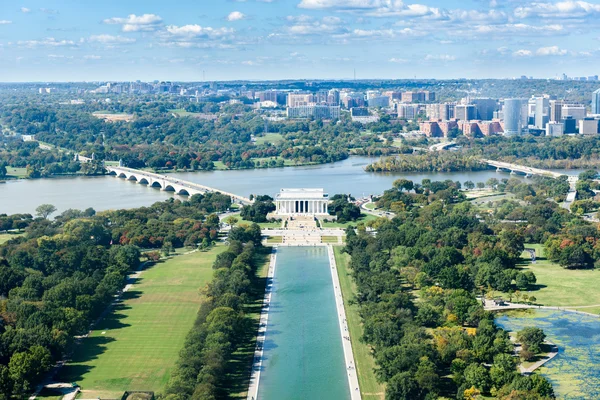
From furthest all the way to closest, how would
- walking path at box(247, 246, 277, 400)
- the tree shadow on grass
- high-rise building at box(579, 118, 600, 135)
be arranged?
high-rise building at box(579, 118, 600, 135) < the tree shadow on grass < walking path at box(247, 246, 277, 400)

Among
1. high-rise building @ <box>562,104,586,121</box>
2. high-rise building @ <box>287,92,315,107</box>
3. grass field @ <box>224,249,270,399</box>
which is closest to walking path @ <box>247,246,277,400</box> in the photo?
grass field @ <box>224,249,270,399</box>

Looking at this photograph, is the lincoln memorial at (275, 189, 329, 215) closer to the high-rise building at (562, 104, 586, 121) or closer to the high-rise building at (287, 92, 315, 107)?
the high-rise building at (562, 104, 586, 121)

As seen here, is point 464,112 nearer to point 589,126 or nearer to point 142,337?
point 589,126

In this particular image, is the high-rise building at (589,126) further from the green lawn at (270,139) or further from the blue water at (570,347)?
the blue water at (570,347)

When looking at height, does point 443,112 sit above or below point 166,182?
above

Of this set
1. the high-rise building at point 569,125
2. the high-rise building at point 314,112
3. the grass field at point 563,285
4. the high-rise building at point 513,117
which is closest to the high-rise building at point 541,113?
the high-rise building at point 569,125

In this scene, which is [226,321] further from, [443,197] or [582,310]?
[443,197]

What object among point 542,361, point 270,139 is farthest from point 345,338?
point 270,139
